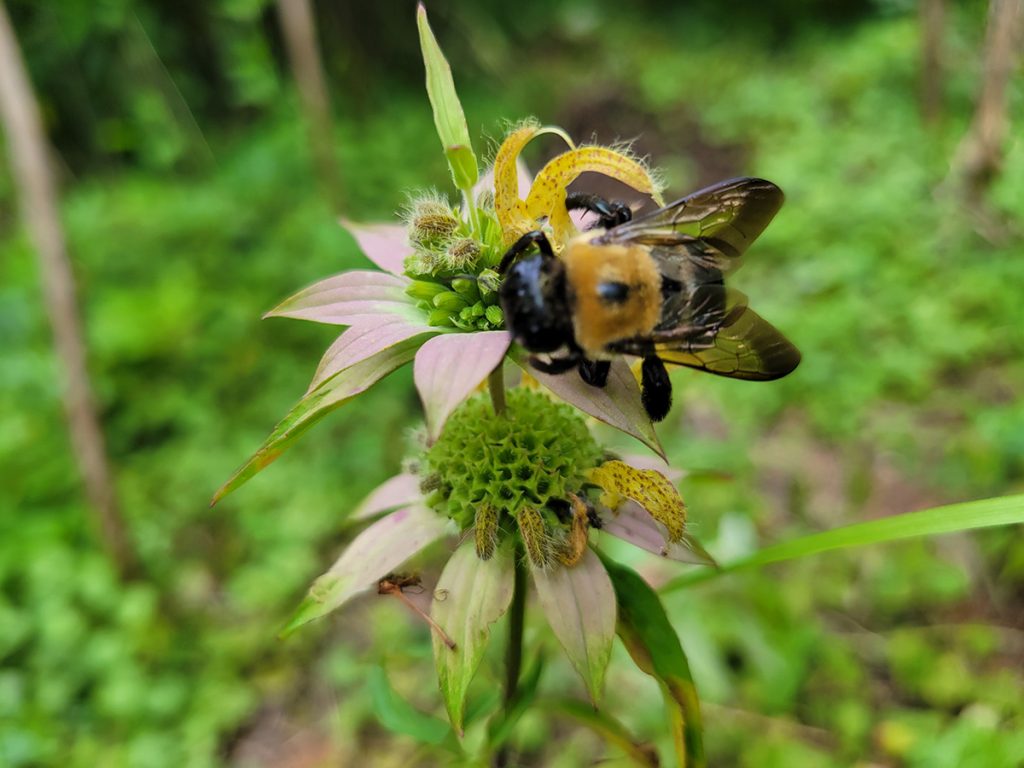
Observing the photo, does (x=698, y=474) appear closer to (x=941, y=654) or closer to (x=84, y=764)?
(x=941, y=654)

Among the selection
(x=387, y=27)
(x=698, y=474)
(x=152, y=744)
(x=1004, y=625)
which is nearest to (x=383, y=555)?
(x=698, y=474)

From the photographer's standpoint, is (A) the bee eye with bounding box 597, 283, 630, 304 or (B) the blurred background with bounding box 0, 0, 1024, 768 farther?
(B) the blurred background with bounding box 0, 0, 1024, 768

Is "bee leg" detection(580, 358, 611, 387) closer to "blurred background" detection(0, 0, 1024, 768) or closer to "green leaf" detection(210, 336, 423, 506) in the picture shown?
"green leaf" detection(210, 336, 423, 506)

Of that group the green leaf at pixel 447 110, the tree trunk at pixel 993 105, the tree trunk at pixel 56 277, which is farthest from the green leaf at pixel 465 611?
the tree trunk at pixel 993 105

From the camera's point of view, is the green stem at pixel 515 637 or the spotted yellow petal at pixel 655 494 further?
the green stem at pixel 515 637

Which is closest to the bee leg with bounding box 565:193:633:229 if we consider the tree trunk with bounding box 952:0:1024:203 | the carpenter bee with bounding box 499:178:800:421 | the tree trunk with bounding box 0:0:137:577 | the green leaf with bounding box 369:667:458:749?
the carpenter bee with bounding box 499:178:800:421

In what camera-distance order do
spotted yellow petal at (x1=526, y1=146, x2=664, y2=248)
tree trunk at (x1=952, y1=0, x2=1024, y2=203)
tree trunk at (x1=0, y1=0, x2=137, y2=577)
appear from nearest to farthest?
spotted yellow petal at (x1=526, y1=146, x2=664, y2=248) → tree trunk at (x1=0, y1=0, x2=137, y2=577) → tree trunk at (x1=952, y1=0, x2=1024, y2=203)

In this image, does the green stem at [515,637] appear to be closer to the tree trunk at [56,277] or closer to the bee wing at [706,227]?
the bee wing at [706,227]
